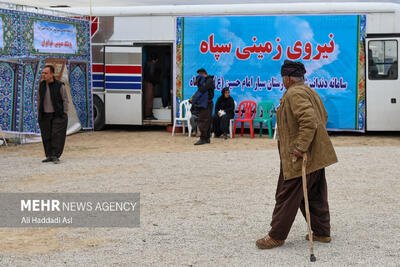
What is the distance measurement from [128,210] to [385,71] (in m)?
9.25

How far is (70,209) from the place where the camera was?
7.00 metres

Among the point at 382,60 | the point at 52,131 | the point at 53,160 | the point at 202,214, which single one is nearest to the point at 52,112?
the point at 52,131

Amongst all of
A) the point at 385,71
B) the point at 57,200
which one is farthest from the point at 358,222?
the point at 385,71

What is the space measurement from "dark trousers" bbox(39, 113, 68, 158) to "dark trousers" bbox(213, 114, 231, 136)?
4.86 meters

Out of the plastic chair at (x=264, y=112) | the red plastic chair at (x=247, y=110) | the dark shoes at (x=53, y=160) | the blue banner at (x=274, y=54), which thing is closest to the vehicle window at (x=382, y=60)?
the blue banner at (x=274, y=54)

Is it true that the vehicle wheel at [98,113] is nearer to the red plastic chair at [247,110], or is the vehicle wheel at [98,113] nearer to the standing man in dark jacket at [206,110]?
the red plastic chair at [247,110]

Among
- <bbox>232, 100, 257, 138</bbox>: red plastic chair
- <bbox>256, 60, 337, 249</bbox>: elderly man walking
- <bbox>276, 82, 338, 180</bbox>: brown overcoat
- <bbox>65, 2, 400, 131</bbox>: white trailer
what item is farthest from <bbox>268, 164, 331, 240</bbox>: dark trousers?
<bbox>232, 100, 257, 138</bbox>: red plastic chair

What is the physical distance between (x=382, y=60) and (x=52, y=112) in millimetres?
7503

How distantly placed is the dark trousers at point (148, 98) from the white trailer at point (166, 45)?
182mm

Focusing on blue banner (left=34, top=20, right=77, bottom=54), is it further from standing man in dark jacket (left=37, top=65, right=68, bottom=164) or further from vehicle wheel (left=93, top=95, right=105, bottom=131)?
standing man in dark jacket (left=37, top=65, right=68, bottom=164)

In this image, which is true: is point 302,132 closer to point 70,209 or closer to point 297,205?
point 297,205

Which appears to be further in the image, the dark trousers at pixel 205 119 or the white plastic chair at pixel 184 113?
the white plastic chair at pixel 184 113

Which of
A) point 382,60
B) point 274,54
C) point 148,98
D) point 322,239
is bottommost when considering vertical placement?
point 322,239

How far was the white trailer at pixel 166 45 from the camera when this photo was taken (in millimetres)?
14648
